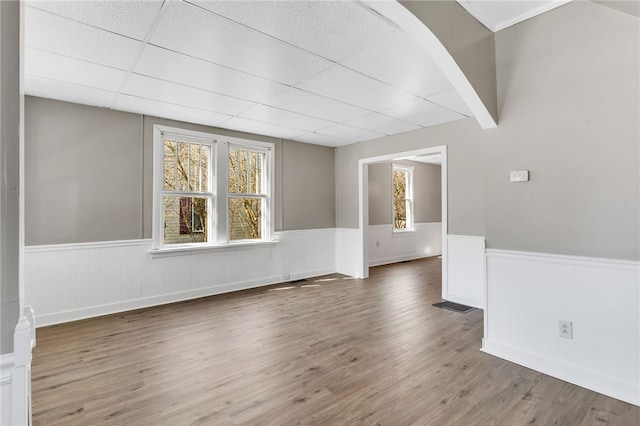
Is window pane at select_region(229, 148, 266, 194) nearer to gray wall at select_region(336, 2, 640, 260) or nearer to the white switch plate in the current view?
gray wall at select_region(336, 2, 640, 260)

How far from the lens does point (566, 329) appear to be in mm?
2367

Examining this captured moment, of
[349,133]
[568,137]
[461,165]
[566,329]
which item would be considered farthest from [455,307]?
[349,133]

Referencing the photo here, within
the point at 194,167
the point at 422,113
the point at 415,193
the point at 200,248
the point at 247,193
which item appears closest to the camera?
the point at 422,113

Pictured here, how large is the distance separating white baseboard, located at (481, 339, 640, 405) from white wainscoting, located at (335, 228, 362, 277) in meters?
3.16

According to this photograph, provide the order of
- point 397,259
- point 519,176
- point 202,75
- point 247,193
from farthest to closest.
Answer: point 397,259 < point 247,193 < point 202,75 < point 519,176

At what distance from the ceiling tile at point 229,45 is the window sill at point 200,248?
2665mm

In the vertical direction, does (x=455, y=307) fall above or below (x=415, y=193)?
below

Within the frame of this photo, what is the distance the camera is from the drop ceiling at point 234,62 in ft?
6.71

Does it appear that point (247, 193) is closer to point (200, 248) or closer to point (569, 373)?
point (200, 248)

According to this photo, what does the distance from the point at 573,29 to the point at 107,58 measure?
145 inches

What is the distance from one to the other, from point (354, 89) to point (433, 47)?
1.10 metres

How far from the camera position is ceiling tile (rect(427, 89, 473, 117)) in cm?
339

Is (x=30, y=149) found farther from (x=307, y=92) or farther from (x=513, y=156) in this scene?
(x=513, y=156)

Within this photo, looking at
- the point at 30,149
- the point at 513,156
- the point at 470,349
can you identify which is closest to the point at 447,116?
the point at 513,156
